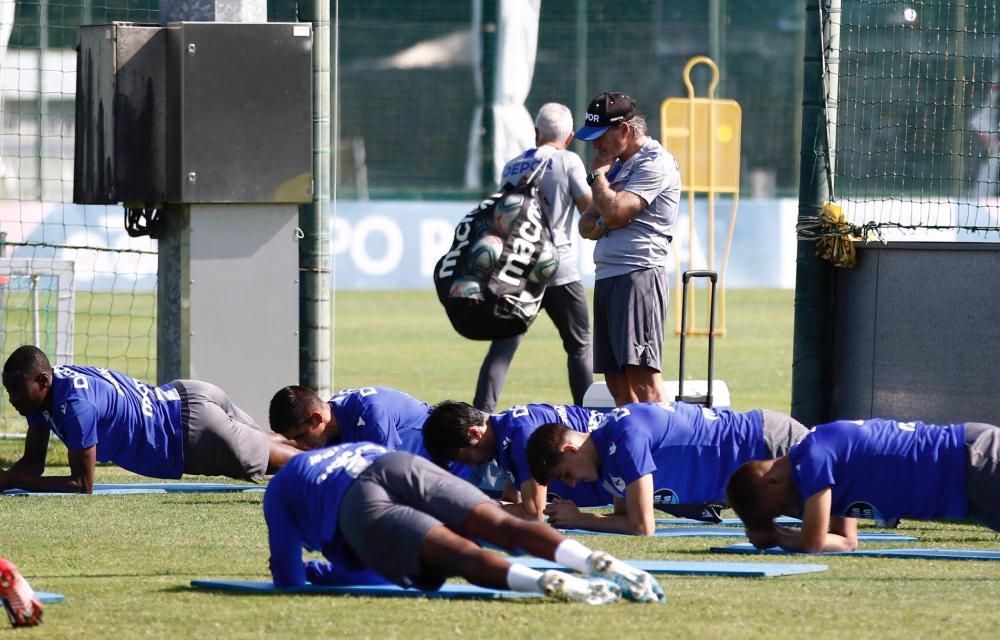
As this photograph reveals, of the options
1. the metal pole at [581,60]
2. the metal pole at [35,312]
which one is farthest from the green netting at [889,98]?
the metal pole at [581,60]

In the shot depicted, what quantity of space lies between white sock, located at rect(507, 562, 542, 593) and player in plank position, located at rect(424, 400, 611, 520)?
1.68 meters

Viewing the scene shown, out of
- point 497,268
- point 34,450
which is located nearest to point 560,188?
point 497,268

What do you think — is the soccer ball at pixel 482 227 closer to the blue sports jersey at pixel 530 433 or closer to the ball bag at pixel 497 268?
the ball bag at pixel 497 268

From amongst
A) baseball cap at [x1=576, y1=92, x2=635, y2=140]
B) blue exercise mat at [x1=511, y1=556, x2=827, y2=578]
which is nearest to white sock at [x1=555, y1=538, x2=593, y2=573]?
blue exercise mat at [x1=511, y1=556, x2=827, y2=578]

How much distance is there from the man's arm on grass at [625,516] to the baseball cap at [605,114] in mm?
2108

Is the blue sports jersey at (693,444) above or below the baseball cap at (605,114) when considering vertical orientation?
below

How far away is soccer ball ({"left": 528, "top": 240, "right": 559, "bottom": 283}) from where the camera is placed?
8461 mm

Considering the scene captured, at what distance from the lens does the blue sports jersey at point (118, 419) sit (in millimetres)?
8180

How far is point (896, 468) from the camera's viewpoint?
6.71 metres

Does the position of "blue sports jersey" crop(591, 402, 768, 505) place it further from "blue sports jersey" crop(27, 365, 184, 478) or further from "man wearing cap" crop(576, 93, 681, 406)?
"blue sports jersey" crop(27, 365, 184, 478)

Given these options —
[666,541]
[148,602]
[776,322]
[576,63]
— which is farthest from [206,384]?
[576,63]

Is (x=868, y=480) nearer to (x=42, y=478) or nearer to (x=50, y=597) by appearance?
(x=50, y=597)

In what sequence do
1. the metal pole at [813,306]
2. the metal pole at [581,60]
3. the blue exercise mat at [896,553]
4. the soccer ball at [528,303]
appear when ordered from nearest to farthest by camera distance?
the blue exercise mat at [896,553], the soccer ball at [528,303], the metal pole at [813,306], the metal pole at [581,60]

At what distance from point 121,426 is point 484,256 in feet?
5.92
